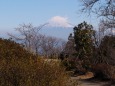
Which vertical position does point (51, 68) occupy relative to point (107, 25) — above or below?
below

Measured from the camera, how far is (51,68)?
762 centimetres

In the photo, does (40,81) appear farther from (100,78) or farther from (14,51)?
(100,78)

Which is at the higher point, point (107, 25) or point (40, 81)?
point (107, 25)

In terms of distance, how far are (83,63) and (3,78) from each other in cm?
→ 2723

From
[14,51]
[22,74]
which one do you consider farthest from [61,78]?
[14,51]

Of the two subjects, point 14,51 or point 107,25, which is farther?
point 107,25

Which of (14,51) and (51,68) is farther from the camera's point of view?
(14,51)

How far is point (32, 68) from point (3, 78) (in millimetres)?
654

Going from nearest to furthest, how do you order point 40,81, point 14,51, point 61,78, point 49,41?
point 40,81 → point 61,78 → point 14,51 → point 49,41

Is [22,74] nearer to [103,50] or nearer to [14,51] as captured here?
[14,51]

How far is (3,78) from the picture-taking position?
7.25 m

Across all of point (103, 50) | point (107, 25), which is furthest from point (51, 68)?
point (103, 50)

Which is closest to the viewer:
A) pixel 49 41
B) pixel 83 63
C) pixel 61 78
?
pixel 61 78

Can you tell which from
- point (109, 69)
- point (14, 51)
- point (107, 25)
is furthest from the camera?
point (109, 69)
